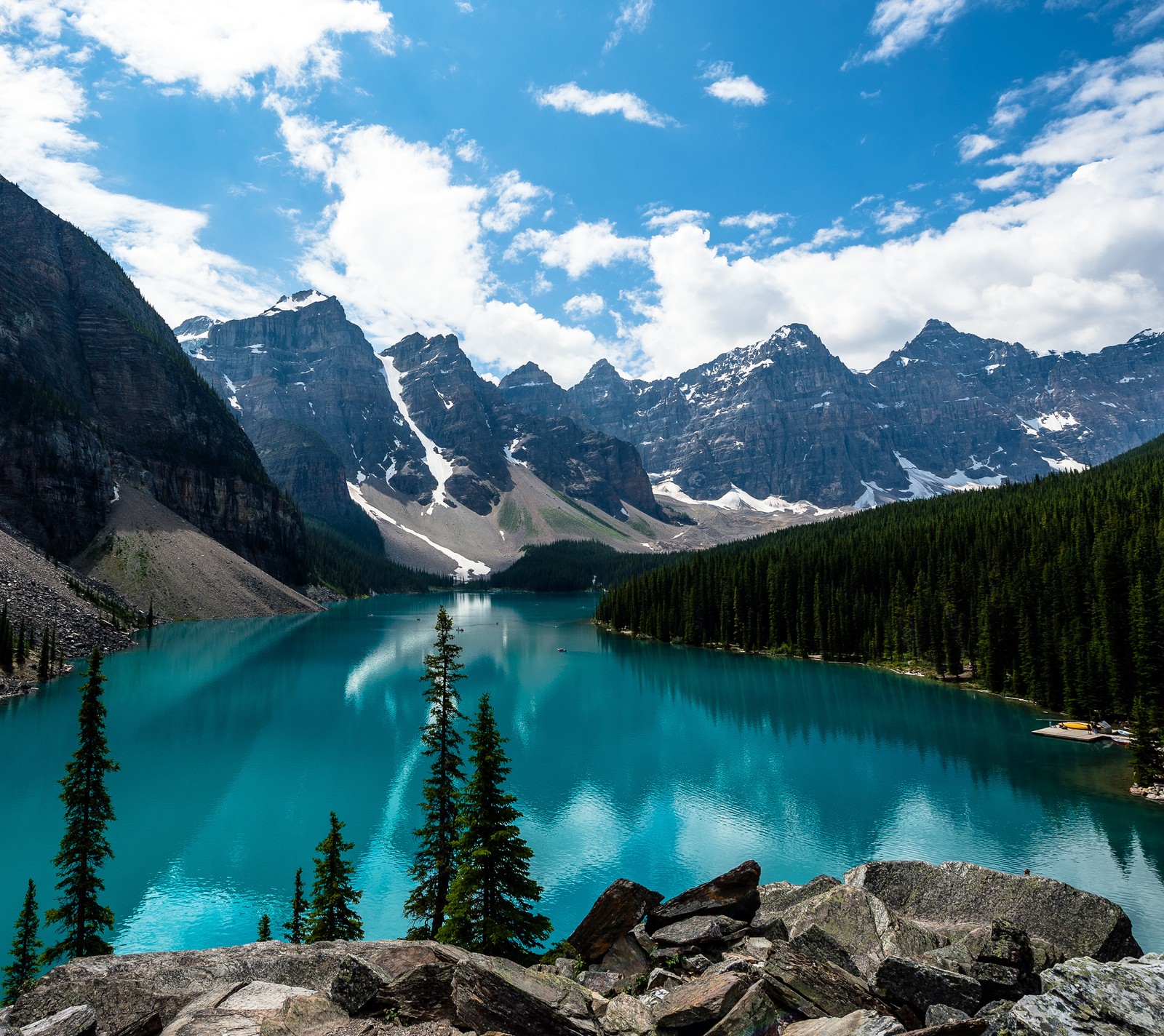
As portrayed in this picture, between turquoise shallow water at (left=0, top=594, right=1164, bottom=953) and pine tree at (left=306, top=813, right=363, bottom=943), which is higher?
pine tree at (left=306, top=813, right=363, bottom=943)

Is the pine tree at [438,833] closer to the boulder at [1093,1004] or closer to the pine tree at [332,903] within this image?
the pine tree at [332,903]

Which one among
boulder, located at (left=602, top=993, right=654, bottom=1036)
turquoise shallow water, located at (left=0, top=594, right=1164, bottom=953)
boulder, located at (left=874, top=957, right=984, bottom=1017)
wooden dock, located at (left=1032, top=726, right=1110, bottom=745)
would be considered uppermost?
boulder, located at (left=874, top=957, right=984, bottom=1017)

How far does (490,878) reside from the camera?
18.1 meters

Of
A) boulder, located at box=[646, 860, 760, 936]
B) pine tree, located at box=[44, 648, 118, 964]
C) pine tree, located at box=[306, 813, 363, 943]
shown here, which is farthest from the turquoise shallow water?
Answer: boulder, located at box=[646, 860, 760, 936]

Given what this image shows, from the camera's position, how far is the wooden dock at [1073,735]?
49125 millimetres

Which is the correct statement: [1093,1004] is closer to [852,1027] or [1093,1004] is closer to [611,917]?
[852,1027]

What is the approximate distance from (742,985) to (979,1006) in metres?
3.49

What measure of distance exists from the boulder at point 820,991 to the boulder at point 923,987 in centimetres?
18

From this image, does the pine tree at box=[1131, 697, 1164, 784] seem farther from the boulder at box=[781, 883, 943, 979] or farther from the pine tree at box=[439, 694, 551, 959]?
the pine tree at box=[439, 694, 551, 959]

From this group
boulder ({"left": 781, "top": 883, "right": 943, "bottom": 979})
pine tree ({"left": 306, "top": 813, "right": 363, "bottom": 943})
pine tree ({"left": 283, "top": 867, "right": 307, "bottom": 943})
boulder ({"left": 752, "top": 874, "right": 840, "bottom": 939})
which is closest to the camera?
boulder ({"left": 781, "top": 883, "right": 943, "bottom": 979})

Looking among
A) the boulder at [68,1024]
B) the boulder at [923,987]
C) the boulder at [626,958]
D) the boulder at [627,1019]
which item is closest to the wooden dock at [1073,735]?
the boulder at [626,958]

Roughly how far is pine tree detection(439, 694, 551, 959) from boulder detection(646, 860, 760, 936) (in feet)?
13.1

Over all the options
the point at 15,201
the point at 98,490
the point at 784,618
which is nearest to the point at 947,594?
the point at 784,618

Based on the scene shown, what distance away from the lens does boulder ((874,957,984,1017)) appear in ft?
32.3
